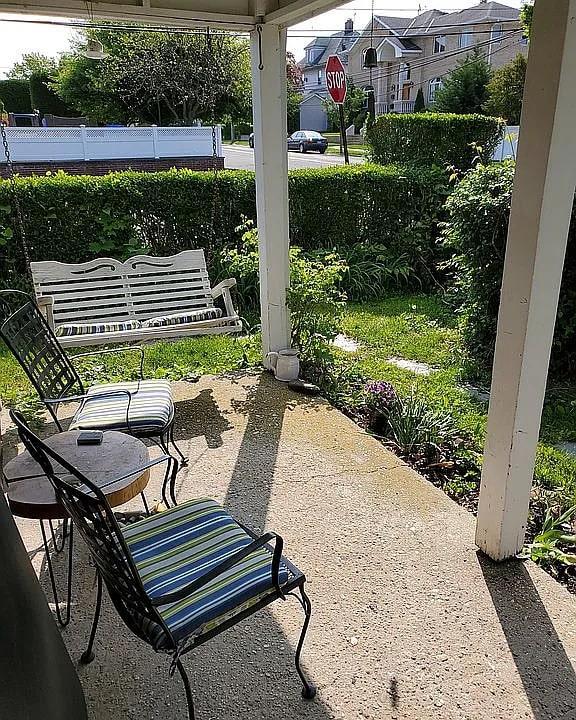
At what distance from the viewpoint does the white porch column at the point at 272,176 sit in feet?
12.6

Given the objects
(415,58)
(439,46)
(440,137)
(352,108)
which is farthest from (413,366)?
(439,46)

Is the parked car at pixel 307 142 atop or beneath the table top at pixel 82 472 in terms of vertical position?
atop

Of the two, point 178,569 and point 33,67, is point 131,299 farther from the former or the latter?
point 33,67

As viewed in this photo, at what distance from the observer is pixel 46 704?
48.8 inches

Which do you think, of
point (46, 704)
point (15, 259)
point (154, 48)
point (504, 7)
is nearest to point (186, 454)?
point (46, 704)

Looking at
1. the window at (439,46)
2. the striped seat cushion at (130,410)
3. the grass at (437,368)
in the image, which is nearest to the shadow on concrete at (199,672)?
the striped seat cushion at (130,410)

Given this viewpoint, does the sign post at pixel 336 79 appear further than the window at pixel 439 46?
No

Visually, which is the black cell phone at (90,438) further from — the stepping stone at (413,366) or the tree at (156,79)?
the tree at (156,79)

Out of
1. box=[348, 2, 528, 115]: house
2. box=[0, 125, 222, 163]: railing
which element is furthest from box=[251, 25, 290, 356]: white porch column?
box=[348, 2, 528, 115]: house

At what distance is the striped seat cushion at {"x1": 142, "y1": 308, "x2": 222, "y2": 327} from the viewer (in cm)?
409

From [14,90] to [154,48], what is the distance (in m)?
10.1

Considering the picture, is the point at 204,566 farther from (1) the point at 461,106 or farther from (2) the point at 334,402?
(1) the point at 461,106

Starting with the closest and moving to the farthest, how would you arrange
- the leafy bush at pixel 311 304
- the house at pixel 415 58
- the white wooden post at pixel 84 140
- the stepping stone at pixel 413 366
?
1. the leafy bush at pixel 311 304
2. the stepping stone at pixel 413 366
3. the white wooden post at pixel 84 140
4. the house at pixel 415 58

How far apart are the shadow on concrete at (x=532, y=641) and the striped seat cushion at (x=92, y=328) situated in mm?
2778
